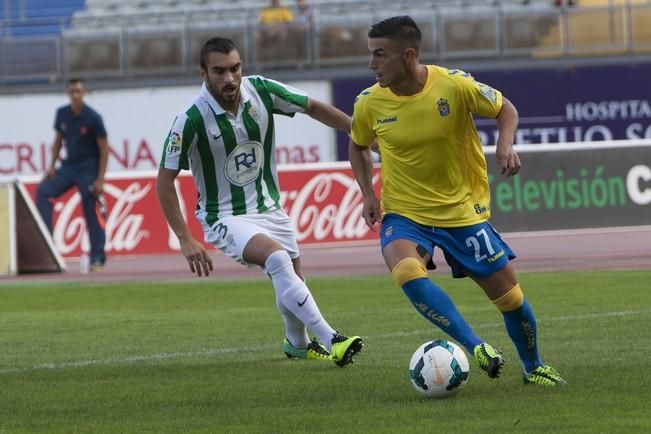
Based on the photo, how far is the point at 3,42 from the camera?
28.3 m

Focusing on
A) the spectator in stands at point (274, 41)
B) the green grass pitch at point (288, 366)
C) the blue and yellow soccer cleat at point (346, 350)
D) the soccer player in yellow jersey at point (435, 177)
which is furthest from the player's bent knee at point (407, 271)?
the spectator in stands at point (274, 41)

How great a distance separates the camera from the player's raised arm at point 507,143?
7.29 metres

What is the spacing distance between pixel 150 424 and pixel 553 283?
8518 millimetres

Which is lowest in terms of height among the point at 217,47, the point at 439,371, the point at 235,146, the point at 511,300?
the point at 439,371

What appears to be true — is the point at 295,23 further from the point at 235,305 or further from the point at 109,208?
the point at 235,305

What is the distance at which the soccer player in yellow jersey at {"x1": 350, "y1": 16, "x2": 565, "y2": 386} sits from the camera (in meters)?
7.71

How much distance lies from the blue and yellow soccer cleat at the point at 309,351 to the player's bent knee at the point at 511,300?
6.72ft

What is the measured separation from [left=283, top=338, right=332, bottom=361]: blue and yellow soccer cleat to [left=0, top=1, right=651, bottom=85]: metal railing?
59.0 feet

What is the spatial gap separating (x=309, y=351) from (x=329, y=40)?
60.4 ft

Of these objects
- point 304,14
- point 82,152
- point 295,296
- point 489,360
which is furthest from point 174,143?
point 304,14

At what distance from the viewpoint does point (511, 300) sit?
775 centimetres

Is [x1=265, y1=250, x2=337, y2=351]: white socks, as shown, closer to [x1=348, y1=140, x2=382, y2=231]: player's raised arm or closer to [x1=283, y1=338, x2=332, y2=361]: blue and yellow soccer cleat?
[x1=283, y1=338, x2=332, y2=361]: blue and yellow soccer cleat

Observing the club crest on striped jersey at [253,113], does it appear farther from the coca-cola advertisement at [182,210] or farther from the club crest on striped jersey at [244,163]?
the coca-cola advertisement at [182,210]

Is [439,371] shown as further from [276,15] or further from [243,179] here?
[276,15]
